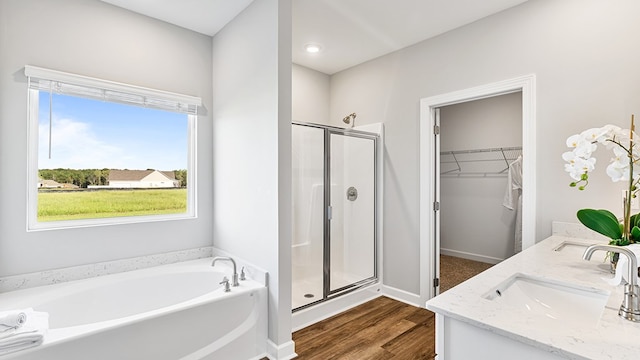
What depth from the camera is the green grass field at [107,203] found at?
7.40 feet

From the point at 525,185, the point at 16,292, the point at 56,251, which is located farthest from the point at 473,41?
the point at 16,292

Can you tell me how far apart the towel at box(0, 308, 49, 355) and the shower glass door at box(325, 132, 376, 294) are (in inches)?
80.1

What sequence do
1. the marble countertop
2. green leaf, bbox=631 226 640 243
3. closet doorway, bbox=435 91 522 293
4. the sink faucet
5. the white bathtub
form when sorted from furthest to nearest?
closet doorway, bbox=435 91 522 293, the white bathtub, green leaf, bbox=631 226 640 243, the sink faucet, the marble countertop

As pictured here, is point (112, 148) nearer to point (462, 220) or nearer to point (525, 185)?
point (525, 185)

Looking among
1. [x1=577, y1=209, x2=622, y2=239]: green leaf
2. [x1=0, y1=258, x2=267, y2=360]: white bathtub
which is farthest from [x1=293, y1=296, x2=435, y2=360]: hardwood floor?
[x1=577, y1=209, x2=622, y2=239]: green leaf

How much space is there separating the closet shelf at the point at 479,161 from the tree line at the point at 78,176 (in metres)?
4.40

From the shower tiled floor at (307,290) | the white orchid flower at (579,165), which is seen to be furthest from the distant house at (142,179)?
the white orchid flower at (579,165)

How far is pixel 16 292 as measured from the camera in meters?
2.00

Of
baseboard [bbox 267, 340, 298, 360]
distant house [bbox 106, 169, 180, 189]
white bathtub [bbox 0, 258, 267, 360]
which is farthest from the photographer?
distant house [bbox 106, 169, 180, 189]

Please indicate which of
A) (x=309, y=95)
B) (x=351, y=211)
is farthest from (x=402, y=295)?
(x=309, y=95)

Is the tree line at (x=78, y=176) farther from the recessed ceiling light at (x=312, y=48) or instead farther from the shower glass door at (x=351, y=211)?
the recessed ceiling light at (x=312, y=48)

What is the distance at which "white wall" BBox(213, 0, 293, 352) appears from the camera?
83.9 inches

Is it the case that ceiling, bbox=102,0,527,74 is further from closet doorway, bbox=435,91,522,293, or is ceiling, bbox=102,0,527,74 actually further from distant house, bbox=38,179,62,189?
closet doorway, bbox=435,91,522,293

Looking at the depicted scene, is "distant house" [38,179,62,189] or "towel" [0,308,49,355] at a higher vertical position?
"distant house" [38,179,62,189]
